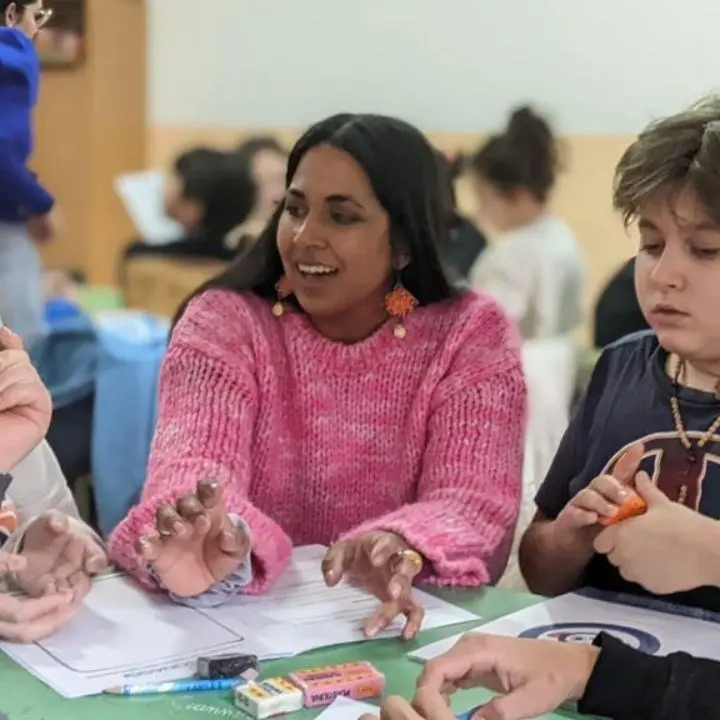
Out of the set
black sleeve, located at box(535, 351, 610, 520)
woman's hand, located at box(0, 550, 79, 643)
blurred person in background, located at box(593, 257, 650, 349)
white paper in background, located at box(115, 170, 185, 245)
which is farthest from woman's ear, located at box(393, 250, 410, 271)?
white paper in background, located at box(115, 170, 185, 245)

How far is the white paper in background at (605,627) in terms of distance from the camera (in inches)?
46.2

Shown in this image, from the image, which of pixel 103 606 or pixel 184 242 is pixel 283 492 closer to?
pixel 103 606

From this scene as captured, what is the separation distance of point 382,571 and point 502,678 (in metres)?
0.35

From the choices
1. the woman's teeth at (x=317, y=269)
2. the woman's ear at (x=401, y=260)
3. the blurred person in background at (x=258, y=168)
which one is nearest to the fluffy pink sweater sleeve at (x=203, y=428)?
the woman's teeth at (x=317, y=269)

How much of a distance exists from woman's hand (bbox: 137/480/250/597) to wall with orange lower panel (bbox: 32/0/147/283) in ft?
13.6

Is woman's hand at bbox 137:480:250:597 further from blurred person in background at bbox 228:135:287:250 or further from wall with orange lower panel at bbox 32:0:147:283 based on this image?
Answer: wall with orange lower panel at bbox 32:0:147:283

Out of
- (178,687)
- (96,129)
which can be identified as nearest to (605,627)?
(178,687)

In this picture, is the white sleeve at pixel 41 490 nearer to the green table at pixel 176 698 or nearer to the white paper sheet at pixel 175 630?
the white paper sheet at pixel 175 630

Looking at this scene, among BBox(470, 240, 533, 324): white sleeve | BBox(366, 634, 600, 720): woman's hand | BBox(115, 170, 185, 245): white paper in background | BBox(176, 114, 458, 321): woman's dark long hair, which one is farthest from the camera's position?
BBox(115, 170, 185, 245): white paper in background

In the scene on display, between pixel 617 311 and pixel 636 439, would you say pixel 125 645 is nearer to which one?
pixel 636 439

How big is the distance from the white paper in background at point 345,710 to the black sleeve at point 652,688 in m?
0.17

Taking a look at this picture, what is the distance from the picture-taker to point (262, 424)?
1578 mm

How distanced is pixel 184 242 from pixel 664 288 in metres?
3.22

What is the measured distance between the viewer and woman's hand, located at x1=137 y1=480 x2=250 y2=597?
3.99 feet
